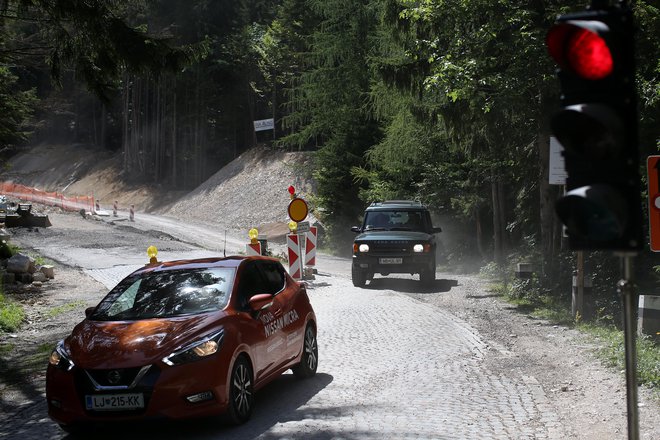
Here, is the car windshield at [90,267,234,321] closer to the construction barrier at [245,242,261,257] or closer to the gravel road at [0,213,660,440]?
the gravel road at [0,213,660,440]

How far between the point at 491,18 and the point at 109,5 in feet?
22.8

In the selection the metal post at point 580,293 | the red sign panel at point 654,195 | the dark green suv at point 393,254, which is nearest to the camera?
the red sign panel at point 654,195

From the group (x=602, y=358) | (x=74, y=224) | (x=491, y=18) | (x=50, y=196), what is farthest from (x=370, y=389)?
(x=50, y=196)

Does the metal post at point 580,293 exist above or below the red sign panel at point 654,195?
below

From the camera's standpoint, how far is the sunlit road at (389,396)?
7.17 metres

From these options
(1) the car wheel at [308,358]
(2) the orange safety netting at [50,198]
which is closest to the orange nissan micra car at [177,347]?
(1) the car wheel at [308,358]

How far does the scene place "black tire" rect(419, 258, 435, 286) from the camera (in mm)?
19422

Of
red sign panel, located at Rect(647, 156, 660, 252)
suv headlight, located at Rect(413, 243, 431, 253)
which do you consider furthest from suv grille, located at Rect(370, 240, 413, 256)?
red sign panel, located at Rect(647, 156, 660, 252)

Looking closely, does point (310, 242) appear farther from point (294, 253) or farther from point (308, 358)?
point (308, 358)

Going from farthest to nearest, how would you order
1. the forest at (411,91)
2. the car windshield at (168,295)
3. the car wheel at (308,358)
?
1. the forest at (411,91)
2. the car wheel at (308,358)
3. the car windshield at (168,295)

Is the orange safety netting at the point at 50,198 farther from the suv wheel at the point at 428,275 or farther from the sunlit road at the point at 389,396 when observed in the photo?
the sunlit road at the point at 389,396

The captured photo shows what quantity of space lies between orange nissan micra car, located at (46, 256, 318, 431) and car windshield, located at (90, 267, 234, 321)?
1 cm

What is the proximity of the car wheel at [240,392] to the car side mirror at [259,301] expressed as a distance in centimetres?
64

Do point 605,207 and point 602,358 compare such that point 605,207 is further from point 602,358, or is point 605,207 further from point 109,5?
point 109,5
